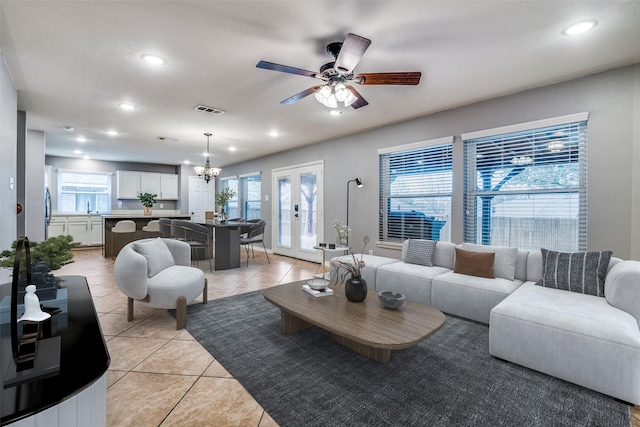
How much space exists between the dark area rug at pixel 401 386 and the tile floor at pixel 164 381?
0.32 feet

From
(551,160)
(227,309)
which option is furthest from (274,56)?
(551,160)

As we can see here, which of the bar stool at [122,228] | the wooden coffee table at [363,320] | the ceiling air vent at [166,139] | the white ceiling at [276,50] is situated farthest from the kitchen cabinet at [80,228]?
the wooden coffee table at [363,320]

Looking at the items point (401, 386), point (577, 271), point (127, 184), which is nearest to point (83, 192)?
point (127, 184)

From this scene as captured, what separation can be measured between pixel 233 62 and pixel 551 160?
3.53 metres

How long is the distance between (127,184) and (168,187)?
110 centimetres

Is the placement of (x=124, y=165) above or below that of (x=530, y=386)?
above

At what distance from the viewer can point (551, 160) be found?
3.30 meters

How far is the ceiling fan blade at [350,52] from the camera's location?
1950mm

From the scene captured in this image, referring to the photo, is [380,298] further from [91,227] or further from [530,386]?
[91,227]

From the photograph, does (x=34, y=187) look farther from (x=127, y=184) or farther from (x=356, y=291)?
(x=356, y=291)

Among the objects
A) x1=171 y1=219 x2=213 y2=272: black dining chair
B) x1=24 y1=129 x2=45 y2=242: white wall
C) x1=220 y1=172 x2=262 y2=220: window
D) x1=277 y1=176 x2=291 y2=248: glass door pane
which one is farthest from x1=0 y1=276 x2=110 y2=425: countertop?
x1=220 y1=172 x2=262 y2=220: window

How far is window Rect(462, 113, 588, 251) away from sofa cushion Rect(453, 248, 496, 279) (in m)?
0.58

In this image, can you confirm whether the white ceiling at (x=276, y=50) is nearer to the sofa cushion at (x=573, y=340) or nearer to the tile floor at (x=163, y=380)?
the sofa cushion at (x=573, y=340)

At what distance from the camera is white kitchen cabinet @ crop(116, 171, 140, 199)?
851 cm
